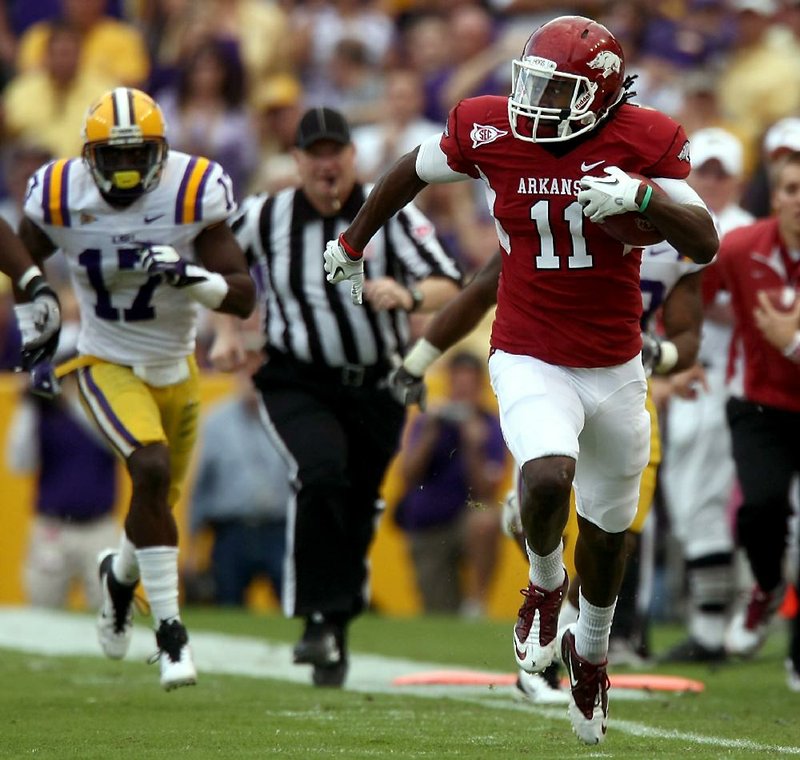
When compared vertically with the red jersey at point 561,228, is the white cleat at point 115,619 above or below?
below

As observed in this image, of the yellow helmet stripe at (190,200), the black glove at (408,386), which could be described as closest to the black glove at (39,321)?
the yellow helmet stripe at (190,200)

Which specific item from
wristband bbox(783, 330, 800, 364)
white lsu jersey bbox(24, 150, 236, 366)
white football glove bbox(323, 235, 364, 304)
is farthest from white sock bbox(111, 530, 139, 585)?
wristband bbox(783, 330, 800, 364)

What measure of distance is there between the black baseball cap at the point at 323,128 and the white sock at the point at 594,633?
7.75ft

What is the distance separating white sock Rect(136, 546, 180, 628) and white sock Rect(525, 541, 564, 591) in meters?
1.48

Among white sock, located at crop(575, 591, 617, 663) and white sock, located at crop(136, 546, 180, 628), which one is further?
white sock, located at crop(136, 546, 180, 628)

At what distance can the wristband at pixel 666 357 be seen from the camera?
19.6 ft

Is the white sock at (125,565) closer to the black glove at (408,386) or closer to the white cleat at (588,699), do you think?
the black glove at (408,386)

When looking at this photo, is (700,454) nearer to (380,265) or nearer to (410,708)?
(380,265)

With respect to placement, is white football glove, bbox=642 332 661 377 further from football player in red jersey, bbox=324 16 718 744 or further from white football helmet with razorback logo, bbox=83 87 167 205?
white football helmet with razorback logo, bbox=83 87 167 205

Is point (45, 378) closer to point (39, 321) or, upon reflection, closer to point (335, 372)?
point (39, 321)

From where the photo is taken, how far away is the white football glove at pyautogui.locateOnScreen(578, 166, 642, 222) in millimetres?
4426

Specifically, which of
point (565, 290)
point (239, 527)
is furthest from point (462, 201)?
point (565, 290)

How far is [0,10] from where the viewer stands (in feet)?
42.2

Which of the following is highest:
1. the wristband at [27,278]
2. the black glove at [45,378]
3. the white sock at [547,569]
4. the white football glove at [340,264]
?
the white football glove at [340,264]
